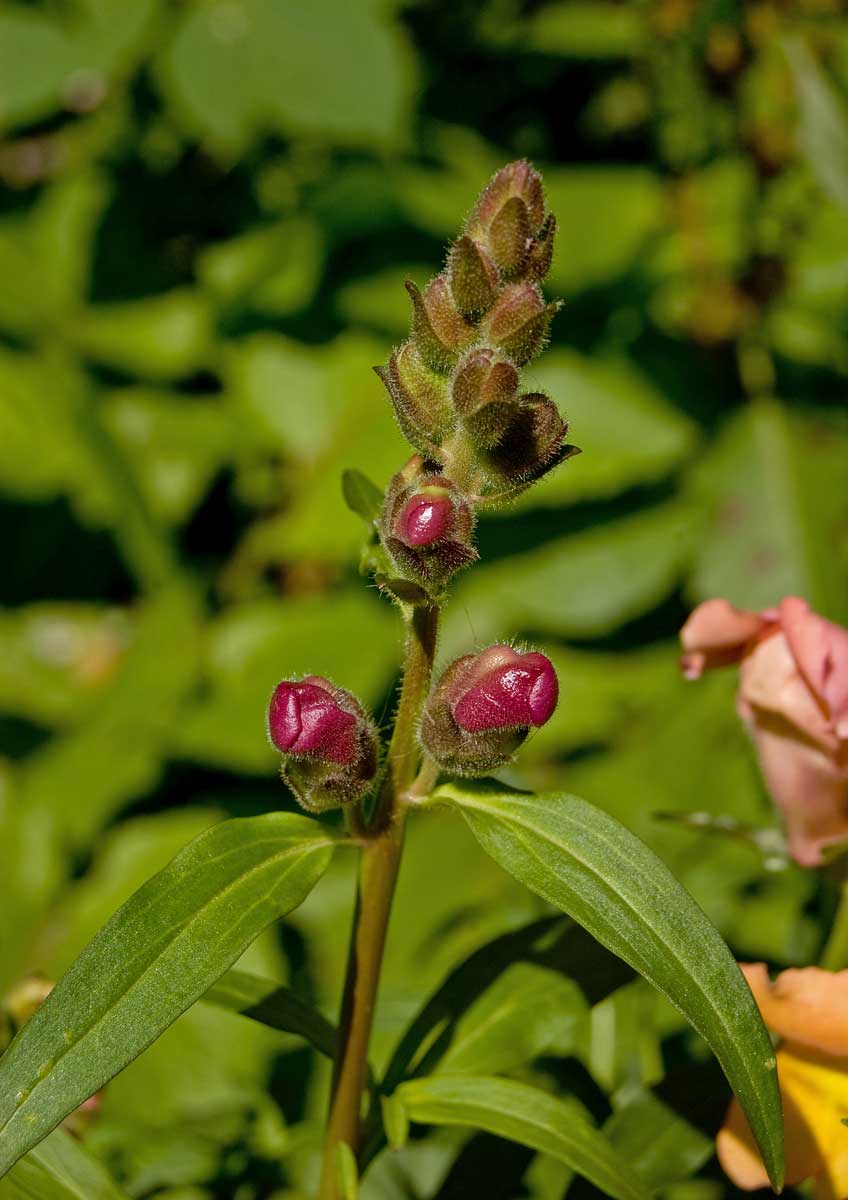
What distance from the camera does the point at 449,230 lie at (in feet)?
9.48

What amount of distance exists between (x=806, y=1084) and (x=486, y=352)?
571mm

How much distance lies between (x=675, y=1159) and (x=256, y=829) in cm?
40

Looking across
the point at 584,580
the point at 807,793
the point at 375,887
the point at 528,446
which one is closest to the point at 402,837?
the point at 375,887

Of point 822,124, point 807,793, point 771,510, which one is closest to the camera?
point 807,793

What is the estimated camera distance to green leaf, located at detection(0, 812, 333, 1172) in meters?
0.74

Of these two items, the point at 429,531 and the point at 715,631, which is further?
the point at 715,631

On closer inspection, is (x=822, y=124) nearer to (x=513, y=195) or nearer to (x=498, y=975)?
(x=513, y=195)

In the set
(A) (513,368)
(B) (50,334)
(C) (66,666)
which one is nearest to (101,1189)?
(A) (513,368)

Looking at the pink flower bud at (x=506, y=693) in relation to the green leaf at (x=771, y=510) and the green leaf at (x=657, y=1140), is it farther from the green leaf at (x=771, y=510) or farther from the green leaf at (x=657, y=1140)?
the green leaf at (x=771, y=510)

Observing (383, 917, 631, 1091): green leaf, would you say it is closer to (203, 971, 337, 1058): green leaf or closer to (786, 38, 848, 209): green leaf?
(203, 971, 337, 1058): green leaf

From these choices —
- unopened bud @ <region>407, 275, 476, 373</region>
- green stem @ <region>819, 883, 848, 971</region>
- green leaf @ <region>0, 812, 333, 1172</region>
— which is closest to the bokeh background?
green stem @ <region>819, 883, 848, 971</region>

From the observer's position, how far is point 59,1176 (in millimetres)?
902

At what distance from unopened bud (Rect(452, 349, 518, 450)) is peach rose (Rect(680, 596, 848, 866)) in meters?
0.31

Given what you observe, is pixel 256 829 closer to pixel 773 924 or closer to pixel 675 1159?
pixel 675 1159
